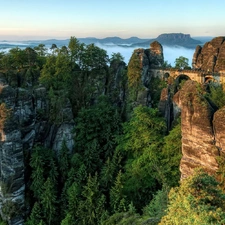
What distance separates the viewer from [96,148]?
2647 centimetres

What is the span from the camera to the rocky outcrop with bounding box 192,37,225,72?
111 feet

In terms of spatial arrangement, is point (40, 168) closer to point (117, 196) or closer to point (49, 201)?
point (49, 201)

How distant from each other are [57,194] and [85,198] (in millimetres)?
3226

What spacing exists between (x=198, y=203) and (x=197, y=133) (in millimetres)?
9947

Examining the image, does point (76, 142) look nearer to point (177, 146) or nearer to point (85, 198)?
point (85, 198)

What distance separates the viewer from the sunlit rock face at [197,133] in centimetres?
1694

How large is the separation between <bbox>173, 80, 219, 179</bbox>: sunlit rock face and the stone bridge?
14.6 metres

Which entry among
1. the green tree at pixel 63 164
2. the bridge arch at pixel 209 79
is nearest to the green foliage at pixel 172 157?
the green tree at pixel 63 164

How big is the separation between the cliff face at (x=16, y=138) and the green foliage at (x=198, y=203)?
1677 cm

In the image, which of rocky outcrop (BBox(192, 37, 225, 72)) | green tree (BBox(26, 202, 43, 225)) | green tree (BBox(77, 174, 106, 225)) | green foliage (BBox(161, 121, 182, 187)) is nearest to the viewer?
green tree (BBox(77, 174, 106, 225))

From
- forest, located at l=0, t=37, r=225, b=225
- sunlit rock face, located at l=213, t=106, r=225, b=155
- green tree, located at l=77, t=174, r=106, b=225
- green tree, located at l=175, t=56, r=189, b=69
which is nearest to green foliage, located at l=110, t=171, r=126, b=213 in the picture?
forest, located at l=0, t=37, r=225, b=225

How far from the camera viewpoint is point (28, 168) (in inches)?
1005

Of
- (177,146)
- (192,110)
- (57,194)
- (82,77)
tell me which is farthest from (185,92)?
(82,77)

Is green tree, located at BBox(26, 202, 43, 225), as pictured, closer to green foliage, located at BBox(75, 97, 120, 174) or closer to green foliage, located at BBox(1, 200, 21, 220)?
green foliage, located at BBox(1, 200, 21, 220)
